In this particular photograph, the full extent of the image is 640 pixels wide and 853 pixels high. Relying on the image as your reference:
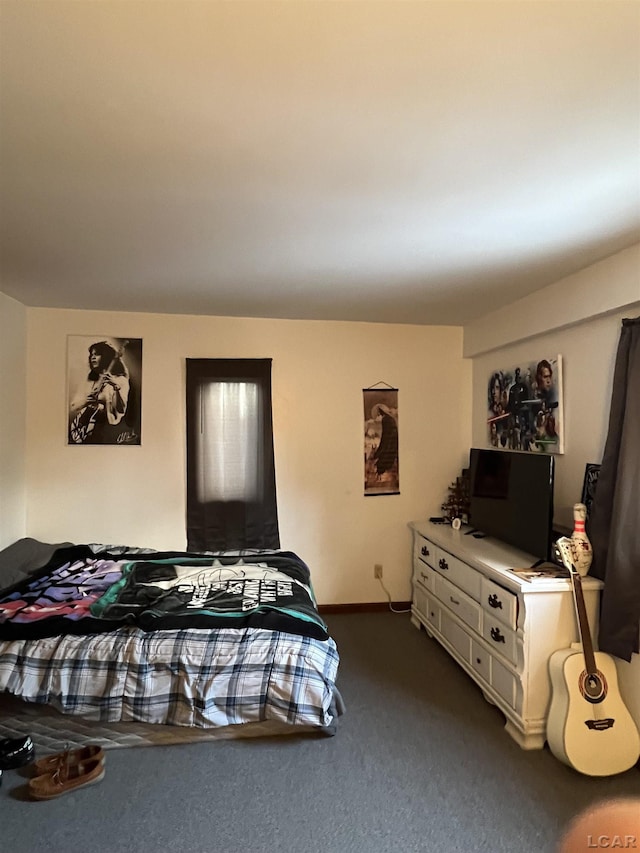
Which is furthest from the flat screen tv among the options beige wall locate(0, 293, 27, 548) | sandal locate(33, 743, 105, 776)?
beige wall locate(0, 293, 27, 548)

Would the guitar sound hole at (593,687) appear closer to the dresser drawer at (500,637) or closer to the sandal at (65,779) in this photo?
the dresser drawer at (500,637)

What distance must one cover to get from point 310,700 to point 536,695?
1049mm

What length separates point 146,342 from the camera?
3986 millimetres

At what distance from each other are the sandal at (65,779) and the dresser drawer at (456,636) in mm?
1958

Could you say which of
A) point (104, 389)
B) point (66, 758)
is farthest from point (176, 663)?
point (104, 389)

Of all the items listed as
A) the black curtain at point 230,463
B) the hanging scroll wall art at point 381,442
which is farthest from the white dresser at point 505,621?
the black curtain at point 230,463

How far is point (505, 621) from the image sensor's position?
8.70 feet

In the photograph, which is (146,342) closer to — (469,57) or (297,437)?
(297,437)

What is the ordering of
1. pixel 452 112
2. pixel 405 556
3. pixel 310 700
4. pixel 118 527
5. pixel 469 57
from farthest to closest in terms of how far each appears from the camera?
pixel 405 556
pixel 118 527
pixel 310 700
pixel 452 112
pixel 469 57

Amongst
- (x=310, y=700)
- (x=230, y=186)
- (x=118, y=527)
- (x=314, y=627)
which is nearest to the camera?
(x=230, y=186)

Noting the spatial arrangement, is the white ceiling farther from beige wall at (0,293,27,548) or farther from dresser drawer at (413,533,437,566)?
dresser drawer at (413,533,437,566)

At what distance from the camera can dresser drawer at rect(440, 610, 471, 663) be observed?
309 cm

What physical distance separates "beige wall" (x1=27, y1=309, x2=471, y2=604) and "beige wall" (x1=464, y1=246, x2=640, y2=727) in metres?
0.94

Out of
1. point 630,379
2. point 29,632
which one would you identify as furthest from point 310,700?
point 630,379
